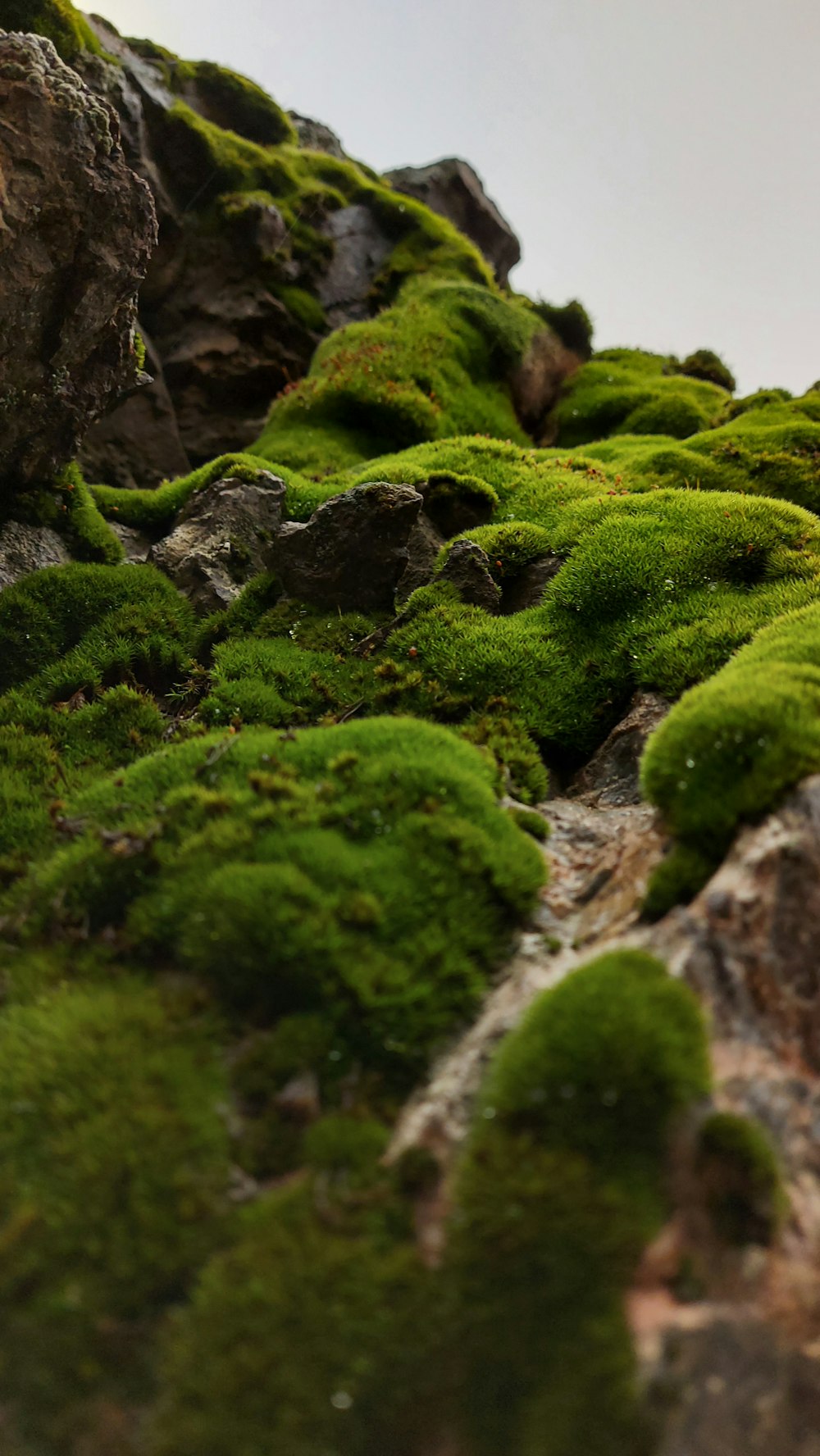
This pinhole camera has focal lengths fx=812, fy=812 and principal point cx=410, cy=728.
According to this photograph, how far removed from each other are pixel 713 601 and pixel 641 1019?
21.5ft

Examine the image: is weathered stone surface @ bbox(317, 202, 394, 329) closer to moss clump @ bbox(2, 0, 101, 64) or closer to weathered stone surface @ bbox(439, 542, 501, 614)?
moss clump @ bbox(2, 0, 101, 64)

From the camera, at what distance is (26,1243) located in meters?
3.97

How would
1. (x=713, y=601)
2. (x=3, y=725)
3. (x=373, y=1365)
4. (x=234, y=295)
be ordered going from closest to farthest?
(x=373, y=1365) < (x=3, y=725) < (x=713, y=601) < (x=234, y=295)

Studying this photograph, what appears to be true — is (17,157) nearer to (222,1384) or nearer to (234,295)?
(222,1384)

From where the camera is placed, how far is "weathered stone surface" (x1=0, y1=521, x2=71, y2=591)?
11016 millimetres

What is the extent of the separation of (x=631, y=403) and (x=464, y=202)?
19922 millimetres

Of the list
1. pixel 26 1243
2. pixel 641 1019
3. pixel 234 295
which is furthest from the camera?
pixel 234 295

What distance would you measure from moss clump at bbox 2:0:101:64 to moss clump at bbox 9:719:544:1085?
1674 cm

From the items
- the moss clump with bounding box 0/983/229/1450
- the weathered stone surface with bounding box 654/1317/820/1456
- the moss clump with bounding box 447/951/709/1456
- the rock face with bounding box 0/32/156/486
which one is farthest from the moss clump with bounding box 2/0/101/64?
the weathered stone surface with bounding box 654/1317/820/1456

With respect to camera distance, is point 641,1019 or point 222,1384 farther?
point 641,1019

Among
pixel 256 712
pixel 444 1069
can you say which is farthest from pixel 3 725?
pixel 444 1069

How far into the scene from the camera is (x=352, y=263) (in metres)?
26.5

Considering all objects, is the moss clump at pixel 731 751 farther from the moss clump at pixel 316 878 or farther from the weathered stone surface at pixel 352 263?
the weathered stone surface at pixel 352 263

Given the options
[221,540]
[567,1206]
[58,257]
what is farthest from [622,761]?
[58,257]
